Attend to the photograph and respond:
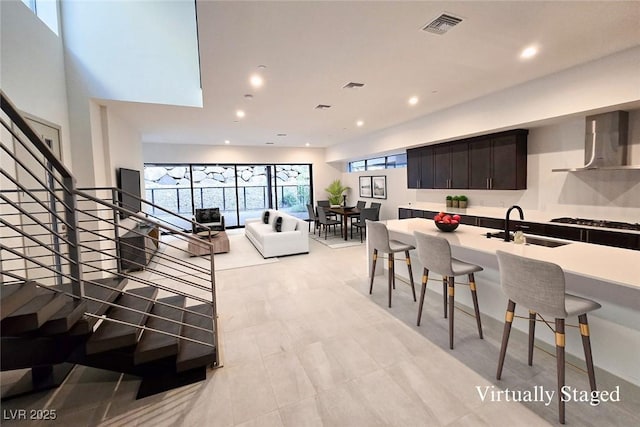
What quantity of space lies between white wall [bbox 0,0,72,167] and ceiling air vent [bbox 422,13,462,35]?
410 cm

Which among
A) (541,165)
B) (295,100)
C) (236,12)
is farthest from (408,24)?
(541,165)

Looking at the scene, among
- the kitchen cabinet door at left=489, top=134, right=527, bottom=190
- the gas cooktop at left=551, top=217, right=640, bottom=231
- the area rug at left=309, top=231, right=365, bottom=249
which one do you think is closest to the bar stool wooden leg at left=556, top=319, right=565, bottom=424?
the gas cooktop at left=551, top=217, right=640, bottom=231

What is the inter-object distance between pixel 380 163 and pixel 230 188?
5.13m

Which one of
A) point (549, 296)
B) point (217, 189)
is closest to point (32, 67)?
point (549, 296)

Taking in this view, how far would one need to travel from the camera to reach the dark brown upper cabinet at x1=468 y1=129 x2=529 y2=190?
4691mm

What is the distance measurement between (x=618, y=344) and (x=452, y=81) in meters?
3.36

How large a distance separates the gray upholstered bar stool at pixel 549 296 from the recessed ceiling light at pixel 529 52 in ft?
7.97

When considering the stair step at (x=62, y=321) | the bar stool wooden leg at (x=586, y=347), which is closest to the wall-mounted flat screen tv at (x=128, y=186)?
the stair step at (x=62, y=321)

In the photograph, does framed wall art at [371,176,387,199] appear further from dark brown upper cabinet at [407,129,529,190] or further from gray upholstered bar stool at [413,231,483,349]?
gray upholstered bar stool at [413,231,483,349]

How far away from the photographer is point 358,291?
A: 3.98 meters

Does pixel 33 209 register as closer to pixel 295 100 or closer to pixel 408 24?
pixel 295 100

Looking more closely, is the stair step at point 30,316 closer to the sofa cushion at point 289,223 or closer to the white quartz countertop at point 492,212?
the sofa cushion at point 289,223

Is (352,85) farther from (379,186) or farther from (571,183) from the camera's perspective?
(379,186)

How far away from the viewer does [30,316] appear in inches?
62.0
